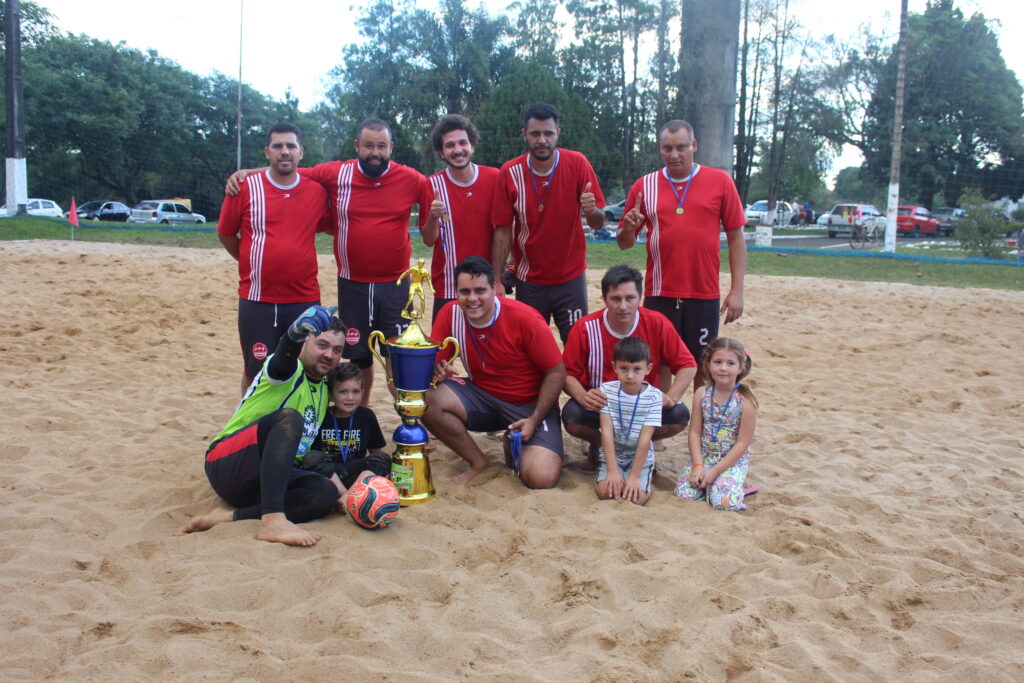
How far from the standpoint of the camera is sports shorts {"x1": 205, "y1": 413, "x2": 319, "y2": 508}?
3.39 m

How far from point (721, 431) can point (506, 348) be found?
1114 millimetres

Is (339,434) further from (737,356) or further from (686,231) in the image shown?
(686,231)

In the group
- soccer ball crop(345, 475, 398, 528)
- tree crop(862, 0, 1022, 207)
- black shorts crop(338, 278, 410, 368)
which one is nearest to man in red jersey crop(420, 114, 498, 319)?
black shorts crop(338, 278, 410, 368)

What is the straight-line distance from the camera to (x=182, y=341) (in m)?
7.28

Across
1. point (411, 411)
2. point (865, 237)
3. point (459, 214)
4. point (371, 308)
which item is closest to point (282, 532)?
point (411, 411)

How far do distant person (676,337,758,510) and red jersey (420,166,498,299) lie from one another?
1.49 meters

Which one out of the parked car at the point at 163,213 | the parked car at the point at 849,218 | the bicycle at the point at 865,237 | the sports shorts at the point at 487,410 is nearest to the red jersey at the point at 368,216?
the sports shorts at the point at 487,410

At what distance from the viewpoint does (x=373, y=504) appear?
10.7ft

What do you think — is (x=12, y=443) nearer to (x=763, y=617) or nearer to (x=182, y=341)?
(x=182, y=341)

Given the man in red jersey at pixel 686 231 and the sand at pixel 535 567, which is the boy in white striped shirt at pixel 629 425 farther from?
the man in red jersey at pixel 686 231

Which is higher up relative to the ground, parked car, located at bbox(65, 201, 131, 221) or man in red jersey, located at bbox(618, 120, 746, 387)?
parked car, located at bbox(65, 201, 131, 221)

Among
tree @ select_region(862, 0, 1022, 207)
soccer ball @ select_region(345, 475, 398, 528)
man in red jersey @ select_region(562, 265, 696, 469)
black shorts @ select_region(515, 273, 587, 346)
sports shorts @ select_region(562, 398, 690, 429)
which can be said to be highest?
tree @ select_region(862, 0, 1022, 207)

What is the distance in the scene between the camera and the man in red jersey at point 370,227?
451 cm

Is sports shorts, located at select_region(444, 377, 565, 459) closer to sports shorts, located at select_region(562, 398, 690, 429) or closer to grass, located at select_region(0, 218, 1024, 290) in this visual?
sports shorts, located at select_region(562, 398, 690, 429)
